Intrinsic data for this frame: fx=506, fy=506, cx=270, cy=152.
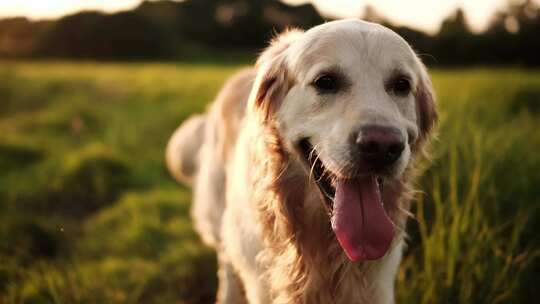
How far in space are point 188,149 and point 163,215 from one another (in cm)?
72

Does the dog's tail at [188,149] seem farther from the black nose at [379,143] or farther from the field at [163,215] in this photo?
the black nose at [379,143]

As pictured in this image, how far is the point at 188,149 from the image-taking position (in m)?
4.42

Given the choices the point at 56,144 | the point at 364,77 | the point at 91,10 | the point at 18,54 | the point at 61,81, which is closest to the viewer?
the point at 364,77

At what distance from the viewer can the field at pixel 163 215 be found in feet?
8.87

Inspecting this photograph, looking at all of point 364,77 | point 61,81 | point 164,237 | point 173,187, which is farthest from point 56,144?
point 364,77

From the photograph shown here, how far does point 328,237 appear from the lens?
225 centimetres

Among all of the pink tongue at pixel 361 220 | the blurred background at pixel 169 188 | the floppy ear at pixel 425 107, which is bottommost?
the blurred background at pixel 169 188

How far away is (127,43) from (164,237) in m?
17.9

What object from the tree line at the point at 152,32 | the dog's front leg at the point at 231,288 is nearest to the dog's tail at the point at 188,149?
the dog's front leg at the point at 231,288

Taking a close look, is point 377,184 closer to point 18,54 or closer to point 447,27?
point 447,27

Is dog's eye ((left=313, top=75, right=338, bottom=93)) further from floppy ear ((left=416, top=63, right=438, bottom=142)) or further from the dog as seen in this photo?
floppy ear ((left=416, top=63, right=438, bottom=142))

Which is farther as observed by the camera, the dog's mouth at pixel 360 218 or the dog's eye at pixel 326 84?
the dog's eye at pixel 326 84

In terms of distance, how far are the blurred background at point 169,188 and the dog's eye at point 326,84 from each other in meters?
0.81

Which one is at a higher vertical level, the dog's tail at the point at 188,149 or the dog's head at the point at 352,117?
the dog's head at the point at 352,117
